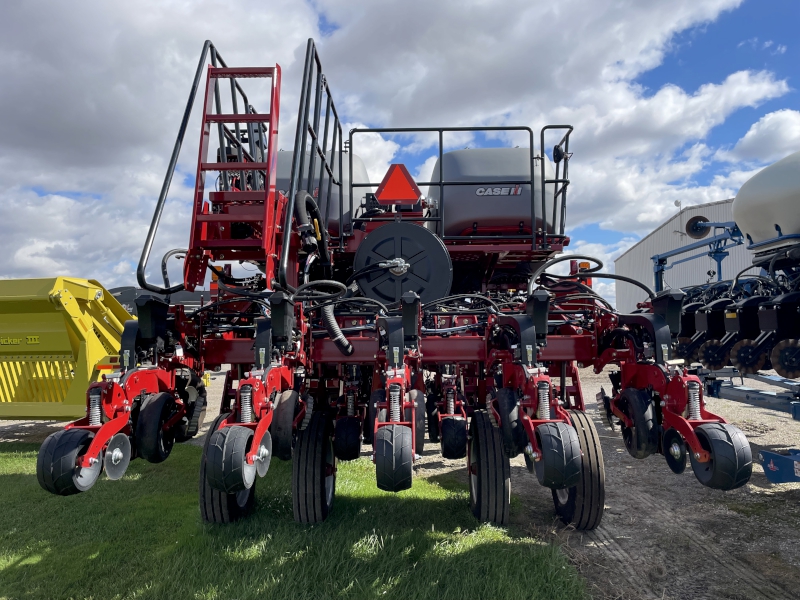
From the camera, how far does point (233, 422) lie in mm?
2771

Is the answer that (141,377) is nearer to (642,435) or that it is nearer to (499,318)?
(499,318)

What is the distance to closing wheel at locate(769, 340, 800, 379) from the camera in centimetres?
537

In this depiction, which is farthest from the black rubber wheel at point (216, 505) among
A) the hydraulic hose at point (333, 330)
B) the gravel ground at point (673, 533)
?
the gravel ground at point (673, 533)

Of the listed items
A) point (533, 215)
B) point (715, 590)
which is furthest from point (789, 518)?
point (533, 215)

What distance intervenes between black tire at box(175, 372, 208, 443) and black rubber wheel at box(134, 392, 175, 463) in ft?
1.55

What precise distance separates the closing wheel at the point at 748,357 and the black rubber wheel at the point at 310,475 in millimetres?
5266

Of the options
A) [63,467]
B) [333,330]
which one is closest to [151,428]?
[63,467]

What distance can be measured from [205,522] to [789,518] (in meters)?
4.28

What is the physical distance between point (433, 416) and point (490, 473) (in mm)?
793

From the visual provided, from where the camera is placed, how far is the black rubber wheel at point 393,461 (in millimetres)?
2562

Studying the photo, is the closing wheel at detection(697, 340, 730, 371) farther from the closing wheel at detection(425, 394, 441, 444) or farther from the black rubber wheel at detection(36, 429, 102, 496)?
the black rubber wheel at detection(36, 429, 102, 496)

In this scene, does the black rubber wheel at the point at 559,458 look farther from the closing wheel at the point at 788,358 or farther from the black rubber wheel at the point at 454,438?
the closing wheel at the point at 788,358

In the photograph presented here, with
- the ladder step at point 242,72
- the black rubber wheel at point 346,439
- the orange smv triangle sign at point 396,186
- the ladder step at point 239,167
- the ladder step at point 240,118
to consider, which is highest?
the ladder step at point 242,72

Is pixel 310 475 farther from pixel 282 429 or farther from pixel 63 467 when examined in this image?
pixel 63 467
